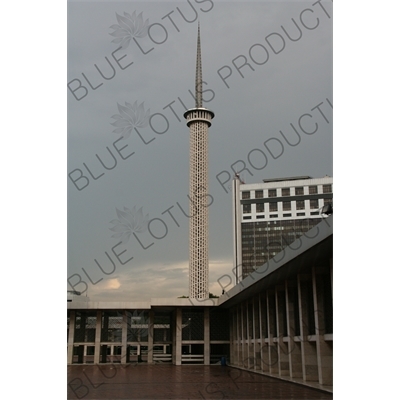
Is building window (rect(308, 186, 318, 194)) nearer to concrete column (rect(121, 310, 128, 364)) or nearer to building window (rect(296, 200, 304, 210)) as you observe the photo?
building window (rect(296, 200, 304, 210))

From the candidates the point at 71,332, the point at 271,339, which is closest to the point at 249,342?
the point at 271,339

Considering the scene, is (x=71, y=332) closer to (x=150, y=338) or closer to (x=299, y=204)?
(x=150, y=338)

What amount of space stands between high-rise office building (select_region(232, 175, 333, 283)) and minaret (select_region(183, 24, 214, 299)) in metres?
21.2

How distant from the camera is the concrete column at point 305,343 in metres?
11.6

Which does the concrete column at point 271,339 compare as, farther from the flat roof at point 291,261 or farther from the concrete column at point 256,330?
the concrete column at point 256,330

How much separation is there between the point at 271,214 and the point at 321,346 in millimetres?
42438

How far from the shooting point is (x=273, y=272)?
39.5 ft

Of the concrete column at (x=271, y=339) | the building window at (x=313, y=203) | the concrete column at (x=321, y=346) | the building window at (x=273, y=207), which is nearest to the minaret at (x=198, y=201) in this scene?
the concrete column at (x=271, y=339)

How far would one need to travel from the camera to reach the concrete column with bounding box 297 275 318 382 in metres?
11.6
